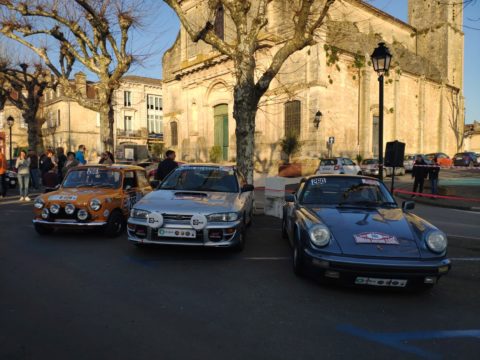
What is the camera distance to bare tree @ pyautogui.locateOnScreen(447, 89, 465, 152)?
141 feet

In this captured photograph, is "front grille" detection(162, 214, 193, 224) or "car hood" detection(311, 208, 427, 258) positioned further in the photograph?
"front grille" detection(162, 214, 193, 224)

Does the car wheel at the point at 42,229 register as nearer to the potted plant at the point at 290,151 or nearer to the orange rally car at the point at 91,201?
the orange rally car at the point at 91,201

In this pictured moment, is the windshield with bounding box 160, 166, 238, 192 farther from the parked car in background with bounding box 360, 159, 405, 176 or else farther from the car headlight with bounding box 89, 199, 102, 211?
the parked car in background with bounding box 360, 159, 405, 176

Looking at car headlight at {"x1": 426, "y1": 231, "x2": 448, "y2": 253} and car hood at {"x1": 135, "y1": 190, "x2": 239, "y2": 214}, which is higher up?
car hood at {"x1": 135, "y1": 190, "x2": 239, "y2": 214}

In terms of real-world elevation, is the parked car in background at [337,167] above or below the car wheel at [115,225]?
above

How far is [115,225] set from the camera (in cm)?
770

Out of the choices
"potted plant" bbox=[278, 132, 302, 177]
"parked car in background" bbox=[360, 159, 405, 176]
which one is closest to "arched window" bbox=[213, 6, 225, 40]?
"potted plant" bbox=[278, 132, 302, 177]

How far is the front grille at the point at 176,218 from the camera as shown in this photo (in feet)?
19.3

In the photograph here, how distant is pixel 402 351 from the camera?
332cm

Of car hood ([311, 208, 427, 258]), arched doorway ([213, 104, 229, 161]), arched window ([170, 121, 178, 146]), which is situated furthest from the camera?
arched window ([170, 121, 178, 146])

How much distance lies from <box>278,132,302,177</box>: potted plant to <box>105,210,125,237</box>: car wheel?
17.6 meters

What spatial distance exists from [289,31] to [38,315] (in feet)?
86.6

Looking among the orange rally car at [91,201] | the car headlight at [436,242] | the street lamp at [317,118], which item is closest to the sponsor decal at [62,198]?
the orange rally car at [91,201]

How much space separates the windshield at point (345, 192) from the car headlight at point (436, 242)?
1.27 meters
